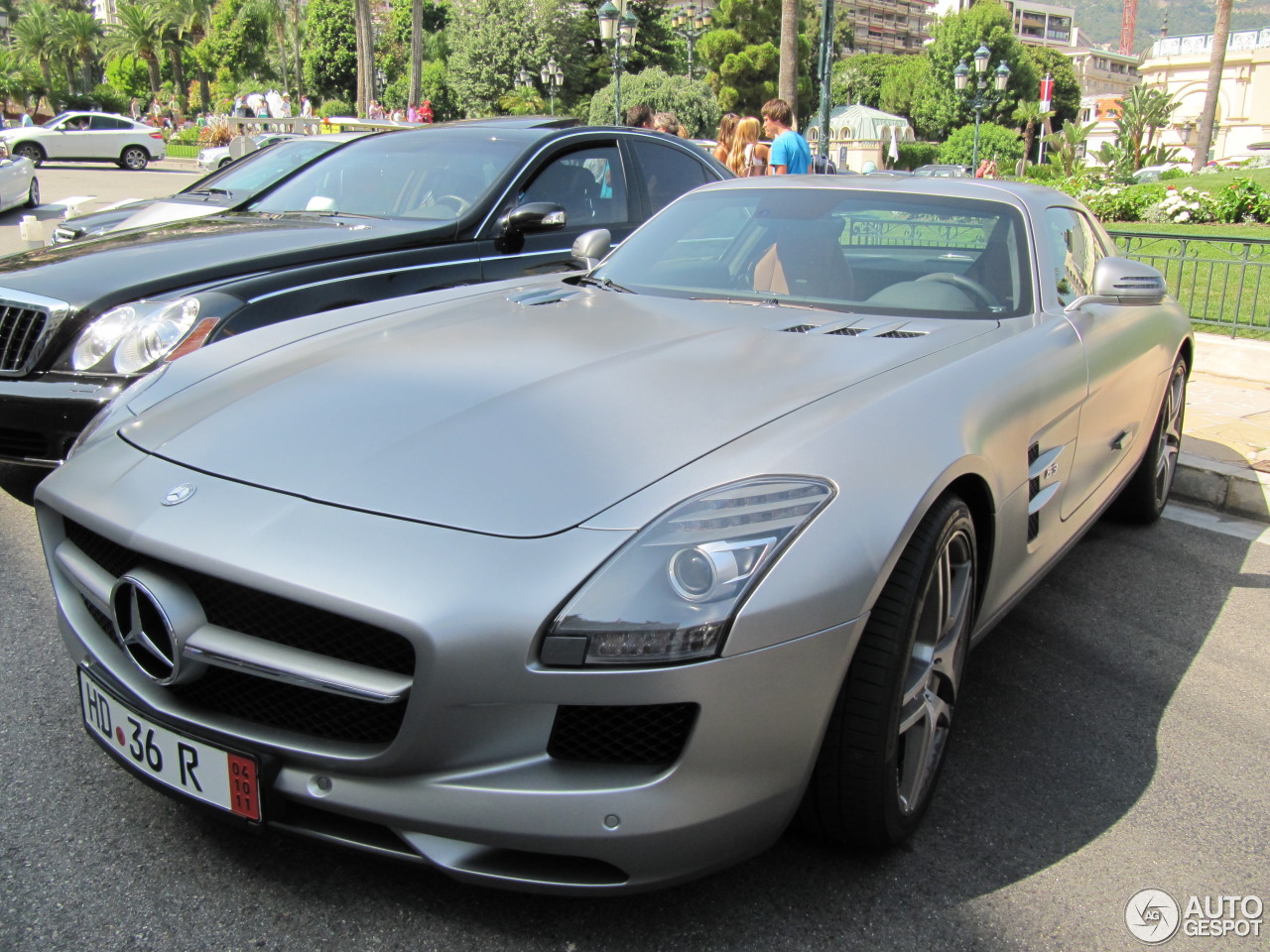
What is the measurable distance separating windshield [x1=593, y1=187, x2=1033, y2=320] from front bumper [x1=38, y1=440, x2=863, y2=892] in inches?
63.8

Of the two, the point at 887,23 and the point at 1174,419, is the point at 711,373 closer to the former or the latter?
the point at 1174,419

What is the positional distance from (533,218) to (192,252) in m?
1.49

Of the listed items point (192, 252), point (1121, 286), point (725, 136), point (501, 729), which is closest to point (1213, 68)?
point (725, 136)

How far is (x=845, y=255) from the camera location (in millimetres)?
3387

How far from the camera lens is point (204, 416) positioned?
238 centimetres

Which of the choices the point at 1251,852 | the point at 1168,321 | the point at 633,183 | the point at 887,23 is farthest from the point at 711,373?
the point at 887,23

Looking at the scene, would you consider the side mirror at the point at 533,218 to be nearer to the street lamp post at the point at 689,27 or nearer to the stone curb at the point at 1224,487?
the stone curb at the point at 1224,487

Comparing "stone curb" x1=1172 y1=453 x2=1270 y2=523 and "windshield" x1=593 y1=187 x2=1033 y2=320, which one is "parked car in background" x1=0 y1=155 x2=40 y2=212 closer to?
"windshield" x1=593 y1=187 x2=1033 y2=320

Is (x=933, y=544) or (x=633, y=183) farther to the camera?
(x=633, y=183)

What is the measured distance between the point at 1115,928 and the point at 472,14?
67123 millimetres

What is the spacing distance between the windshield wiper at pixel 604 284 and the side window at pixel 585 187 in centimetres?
184

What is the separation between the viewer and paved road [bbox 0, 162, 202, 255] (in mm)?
16516

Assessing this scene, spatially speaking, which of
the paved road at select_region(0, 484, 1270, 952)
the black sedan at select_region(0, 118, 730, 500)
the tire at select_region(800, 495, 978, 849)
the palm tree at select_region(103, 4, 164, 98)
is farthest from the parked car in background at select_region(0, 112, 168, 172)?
the palm tree at select_region(103, 4, 164, 98)

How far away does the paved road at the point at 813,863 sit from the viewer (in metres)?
1.95
